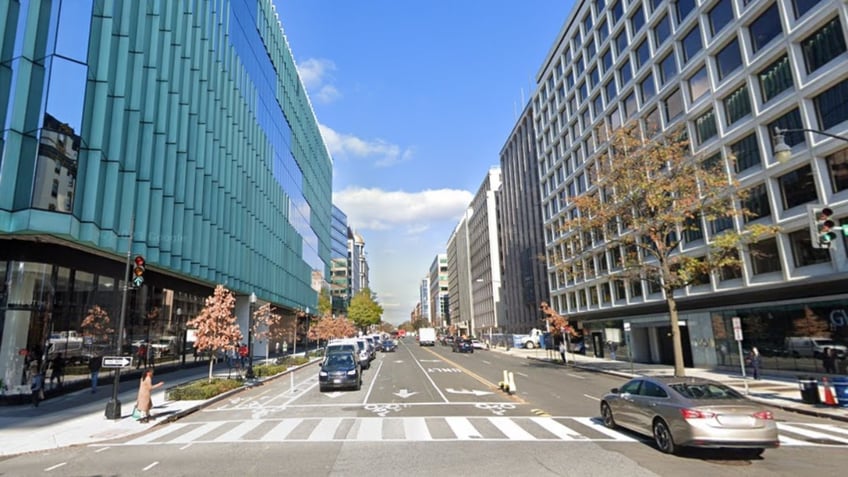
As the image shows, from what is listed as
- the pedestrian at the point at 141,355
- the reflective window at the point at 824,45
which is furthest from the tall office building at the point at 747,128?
the pedestrian at the point at 141,355

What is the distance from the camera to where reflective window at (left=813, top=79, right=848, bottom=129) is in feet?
75.0

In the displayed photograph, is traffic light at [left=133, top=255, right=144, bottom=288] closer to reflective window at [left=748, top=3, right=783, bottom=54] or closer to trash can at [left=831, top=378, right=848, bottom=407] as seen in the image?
trash can at [left=831, top=378, right=848, bottom=407]

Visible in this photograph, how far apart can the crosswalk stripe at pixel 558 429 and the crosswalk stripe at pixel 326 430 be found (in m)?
5.74

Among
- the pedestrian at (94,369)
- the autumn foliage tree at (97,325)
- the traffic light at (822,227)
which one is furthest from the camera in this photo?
the autumn foliage tree at (97,325)

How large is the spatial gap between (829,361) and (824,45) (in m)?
15.3

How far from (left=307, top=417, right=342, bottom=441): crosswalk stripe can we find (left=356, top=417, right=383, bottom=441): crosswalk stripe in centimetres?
69

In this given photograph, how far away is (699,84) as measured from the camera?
33.2 meters

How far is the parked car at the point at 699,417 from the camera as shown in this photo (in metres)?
9.80

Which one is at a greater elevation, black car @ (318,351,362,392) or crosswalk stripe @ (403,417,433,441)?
black car @ (318,351,362,392)

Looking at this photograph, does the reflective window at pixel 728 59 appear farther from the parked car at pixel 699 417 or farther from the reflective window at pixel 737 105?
the parked car at pixel 699 417

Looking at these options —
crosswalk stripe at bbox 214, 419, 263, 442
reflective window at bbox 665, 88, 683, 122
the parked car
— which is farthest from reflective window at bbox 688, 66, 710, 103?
crosswalk stripe at bbox 214, 419, 263, 442

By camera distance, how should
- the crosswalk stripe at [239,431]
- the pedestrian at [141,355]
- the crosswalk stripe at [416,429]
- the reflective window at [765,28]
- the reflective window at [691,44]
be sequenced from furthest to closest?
the reflective window at [691,44] < the pedestrian at [141,355] < the reflective window at [765,28] < the crosswalk stripe at [239,431] < the crosswalk stripe at [416,429]

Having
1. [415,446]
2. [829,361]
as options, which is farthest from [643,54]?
[415,446]

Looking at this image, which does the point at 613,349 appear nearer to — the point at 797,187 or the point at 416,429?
the point at 797,187
